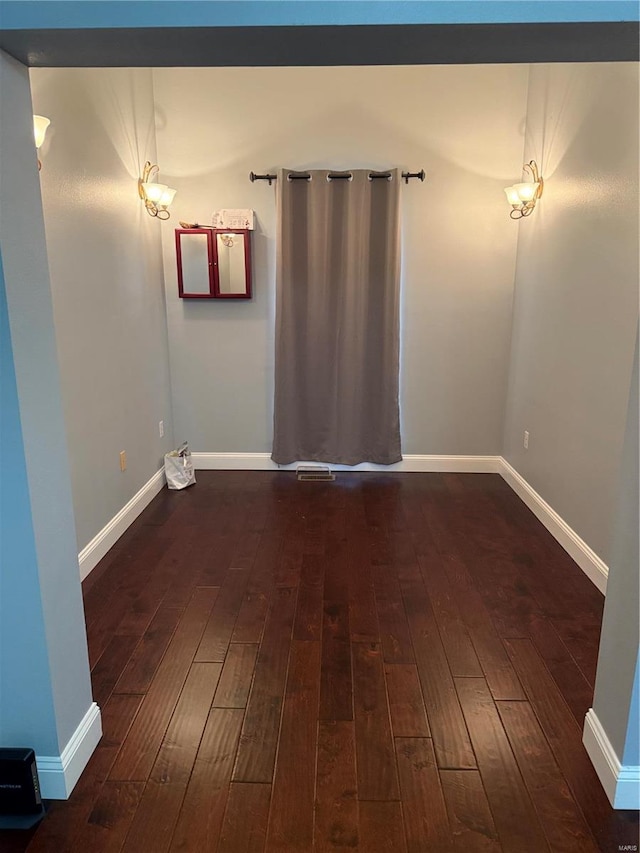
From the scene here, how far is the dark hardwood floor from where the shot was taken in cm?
152

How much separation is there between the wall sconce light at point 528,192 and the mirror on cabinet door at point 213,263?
1783 mm

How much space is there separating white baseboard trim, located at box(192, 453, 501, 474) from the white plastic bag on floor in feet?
1.10

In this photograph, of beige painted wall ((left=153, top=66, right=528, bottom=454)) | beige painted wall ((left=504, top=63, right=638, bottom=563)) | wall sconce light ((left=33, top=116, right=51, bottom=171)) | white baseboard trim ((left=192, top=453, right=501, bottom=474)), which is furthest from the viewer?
white baseboard trim ((left=192, top=453, right=501, bottom=474))

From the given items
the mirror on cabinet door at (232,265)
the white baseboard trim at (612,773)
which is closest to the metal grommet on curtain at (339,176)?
the mirror on cabinet door at (232,265)

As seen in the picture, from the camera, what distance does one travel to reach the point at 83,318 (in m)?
2.83

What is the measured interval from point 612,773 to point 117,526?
261 cm

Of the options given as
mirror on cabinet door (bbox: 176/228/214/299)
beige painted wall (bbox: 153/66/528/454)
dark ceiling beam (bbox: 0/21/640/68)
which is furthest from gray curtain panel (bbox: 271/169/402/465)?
dark ceiling beam (bbox: 0/21/640/68)

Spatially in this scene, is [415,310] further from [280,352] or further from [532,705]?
[532,705]

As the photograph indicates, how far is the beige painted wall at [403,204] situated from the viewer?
3824 millimetres

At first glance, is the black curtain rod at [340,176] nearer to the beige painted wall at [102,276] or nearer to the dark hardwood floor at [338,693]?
the beige painted wall at [102,276]

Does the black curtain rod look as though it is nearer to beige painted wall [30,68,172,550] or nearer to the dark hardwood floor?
beige painted wall [30,68,172,550]

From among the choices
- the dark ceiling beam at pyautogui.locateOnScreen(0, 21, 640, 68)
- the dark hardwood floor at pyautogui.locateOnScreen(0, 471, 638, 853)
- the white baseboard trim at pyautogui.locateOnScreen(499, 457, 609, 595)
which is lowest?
the dark hardwood floor at pyautogui.locateOnScreen(0, 471, 638, 853)

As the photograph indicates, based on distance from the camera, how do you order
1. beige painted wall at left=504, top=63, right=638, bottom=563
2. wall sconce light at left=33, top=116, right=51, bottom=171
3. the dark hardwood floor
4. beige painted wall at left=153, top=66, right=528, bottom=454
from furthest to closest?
beige painted wall at left=153, top=66, right=528, bottom=454 < beige painted wall at left=504, top=63, right=638, bottom=563 < wall sconce light at left=33, top=116, right=51, bottom=171 < the dark hardwood floor

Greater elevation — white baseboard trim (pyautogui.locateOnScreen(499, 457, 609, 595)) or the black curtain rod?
the black curtain rod
